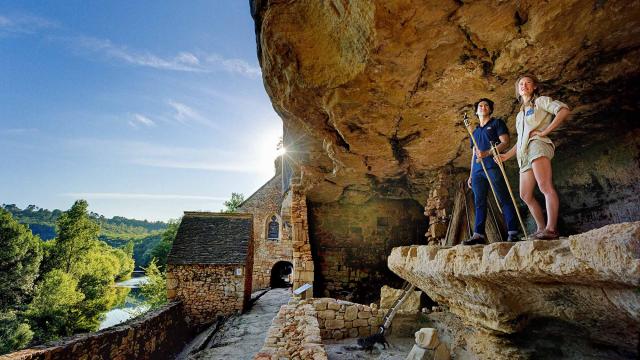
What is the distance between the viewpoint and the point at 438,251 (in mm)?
2885

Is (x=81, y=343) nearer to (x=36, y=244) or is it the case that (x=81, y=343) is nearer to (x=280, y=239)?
(x=280, y=239)

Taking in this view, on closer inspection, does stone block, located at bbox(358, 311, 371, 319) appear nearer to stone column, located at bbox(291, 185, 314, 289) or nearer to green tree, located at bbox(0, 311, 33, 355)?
stone column, located at bbox(291, 185, 314, 289)

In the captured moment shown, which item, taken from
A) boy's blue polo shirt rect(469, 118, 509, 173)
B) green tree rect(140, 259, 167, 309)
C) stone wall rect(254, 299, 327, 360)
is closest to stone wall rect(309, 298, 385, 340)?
stone wall rect(254, 299, 327, 360)

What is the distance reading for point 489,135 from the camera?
3.17 metres

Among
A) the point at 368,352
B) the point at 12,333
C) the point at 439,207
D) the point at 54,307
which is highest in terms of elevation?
the point at 439,207

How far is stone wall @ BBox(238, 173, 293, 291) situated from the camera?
19391mm

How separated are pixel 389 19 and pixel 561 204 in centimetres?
455

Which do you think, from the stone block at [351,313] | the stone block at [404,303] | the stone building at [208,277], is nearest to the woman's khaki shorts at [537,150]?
the stone block at [404,303]

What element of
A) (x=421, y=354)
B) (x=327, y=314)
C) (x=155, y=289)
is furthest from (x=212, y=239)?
(x=155, y=289)

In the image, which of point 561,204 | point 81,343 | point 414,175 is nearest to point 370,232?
point 414,175

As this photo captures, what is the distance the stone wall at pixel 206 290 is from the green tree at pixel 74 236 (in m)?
13.2

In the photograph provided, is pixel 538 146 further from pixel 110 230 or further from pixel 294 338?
pixel 110 230

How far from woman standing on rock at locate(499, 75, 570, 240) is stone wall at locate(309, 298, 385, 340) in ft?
13.6

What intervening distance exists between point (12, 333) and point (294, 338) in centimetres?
1721
